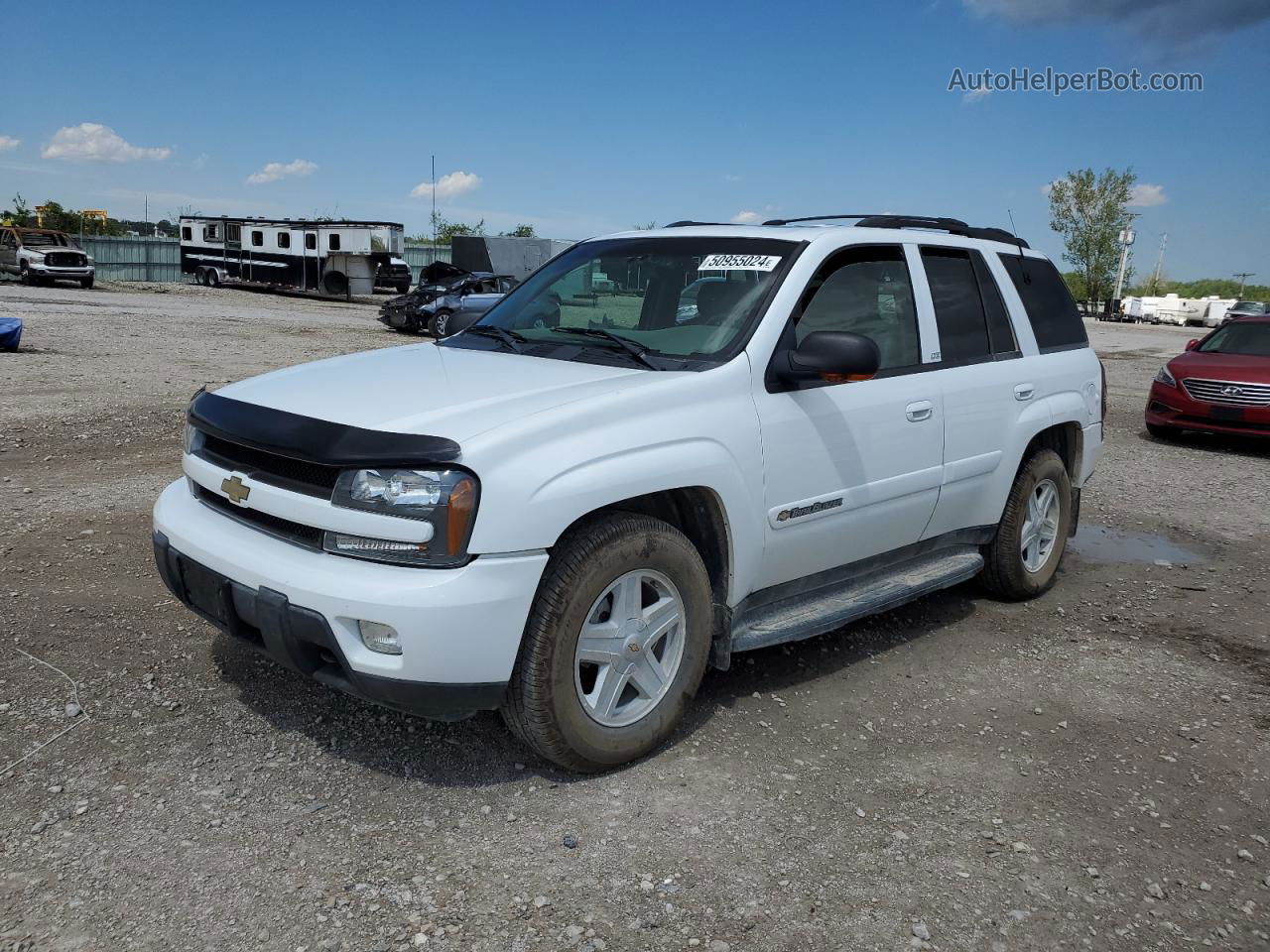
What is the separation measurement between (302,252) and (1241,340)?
93.4 feet

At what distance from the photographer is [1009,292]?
5.25m

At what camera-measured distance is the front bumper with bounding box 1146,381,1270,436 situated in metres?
10.9

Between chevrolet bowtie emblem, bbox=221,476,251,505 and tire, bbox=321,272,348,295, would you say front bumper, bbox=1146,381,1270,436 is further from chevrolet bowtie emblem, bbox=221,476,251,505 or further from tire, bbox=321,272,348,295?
tire, bbox=321,272,348,295

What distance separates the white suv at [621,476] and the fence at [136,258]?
128 feet

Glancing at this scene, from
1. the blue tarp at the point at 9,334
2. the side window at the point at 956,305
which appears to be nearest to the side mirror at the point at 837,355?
the side window at the point at 956,305

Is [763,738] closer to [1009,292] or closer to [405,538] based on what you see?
[405,538]

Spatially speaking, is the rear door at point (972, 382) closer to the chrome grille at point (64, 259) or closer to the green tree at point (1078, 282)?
the chrome grille at point (64, 259)

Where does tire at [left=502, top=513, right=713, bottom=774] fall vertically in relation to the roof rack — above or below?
below

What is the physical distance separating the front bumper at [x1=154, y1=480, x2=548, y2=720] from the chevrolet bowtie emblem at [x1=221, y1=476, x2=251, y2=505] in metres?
0.20

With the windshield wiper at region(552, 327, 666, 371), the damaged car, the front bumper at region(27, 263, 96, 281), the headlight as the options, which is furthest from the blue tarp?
the front bumper at region(27, 263, 96, 281)

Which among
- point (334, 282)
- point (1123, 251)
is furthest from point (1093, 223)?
point (334, 282)

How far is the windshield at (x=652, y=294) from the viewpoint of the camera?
3.99 meters

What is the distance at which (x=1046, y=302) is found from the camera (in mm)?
5574

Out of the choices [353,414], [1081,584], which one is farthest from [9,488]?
[1081,584]
